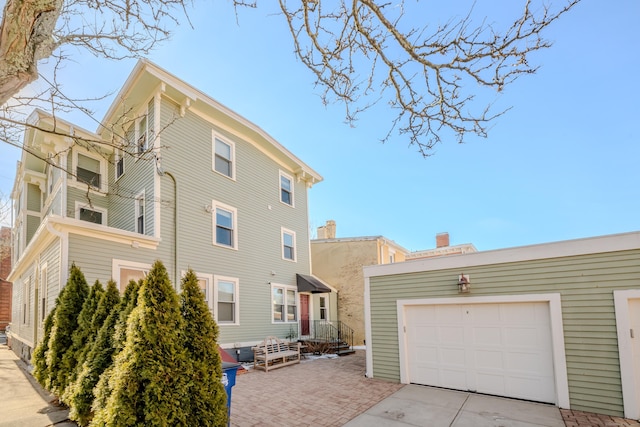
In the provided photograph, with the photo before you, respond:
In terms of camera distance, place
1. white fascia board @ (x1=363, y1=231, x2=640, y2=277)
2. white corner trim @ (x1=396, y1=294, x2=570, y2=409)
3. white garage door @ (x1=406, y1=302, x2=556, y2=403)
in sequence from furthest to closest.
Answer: white garage door @ (x1=406, y1=302, x2=556, y2=403) → white corner trim @ (x1=396, y1=294, x2=570, y2=409) → white fascia board @ (x1=363, y1=231, x2=640, y2=277)

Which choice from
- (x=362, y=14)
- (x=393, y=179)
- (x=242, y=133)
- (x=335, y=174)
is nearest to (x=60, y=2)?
(x=362, y=14)

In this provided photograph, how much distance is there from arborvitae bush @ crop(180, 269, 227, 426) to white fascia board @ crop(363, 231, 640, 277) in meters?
5.28

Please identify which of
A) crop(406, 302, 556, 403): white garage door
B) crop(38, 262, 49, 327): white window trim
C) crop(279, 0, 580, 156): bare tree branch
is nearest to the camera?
crop(279, 0, 580, 156): bare tree branch

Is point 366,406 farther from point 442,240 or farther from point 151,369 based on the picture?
point 442,240

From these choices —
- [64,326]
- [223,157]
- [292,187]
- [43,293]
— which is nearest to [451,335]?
[64,326]

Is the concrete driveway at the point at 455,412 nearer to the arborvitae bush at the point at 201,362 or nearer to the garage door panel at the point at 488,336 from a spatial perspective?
the garage door panel at the point at 488,336

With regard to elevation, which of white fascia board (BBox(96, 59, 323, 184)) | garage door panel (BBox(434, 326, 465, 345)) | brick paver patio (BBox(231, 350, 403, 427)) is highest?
white fascia board (BBox(96, 59, 323, 184))

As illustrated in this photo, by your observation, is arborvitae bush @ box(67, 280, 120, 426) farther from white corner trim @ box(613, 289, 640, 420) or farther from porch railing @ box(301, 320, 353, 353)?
porch railing @ box(301, 320, 353, 353)

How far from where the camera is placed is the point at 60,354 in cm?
627

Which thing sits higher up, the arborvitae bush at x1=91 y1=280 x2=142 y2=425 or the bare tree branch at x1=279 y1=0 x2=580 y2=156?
the bare tree branch at x1=279 y1=0 x2=580 y2=156

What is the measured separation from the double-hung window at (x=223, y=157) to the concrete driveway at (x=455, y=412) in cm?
852

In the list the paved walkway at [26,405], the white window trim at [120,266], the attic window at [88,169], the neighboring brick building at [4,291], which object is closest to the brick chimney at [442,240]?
the white window trim at [120,266]

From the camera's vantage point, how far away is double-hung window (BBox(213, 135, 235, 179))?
465 inches

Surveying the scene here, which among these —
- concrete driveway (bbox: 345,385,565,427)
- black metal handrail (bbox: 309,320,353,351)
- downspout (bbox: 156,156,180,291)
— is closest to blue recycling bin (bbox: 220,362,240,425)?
concrete driveway (bbox: 345,385,565,427)
